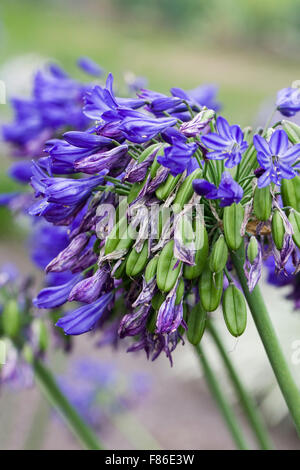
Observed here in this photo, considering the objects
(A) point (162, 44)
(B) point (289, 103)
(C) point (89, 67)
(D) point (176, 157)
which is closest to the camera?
(D) point (176, 157)

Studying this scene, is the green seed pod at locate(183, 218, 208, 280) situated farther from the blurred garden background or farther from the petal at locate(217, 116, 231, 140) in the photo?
the blurred garden background

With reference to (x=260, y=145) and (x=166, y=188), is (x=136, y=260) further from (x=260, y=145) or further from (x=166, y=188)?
(x=260, y=145)

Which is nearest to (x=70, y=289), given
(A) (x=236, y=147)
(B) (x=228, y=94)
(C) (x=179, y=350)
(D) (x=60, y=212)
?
(D) (x=60, y=212)

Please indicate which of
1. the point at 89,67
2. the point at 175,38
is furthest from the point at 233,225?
the point at 175,38

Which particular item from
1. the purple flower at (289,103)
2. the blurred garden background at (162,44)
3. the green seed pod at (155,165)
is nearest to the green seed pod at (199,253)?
the green seed pod at (155,165)

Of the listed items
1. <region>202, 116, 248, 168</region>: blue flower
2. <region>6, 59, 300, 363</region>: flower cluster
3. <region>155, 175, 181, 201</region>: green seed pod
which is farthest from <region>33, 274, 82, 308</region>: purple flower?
<region>202, 116, 248, 168</region>: blue flower

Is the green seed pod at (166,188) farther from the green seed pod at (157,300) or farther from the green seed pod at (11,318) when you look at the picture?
the green seed pod at (11,318)

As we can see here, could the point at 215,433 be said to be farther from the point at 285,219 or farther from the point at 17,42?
the point at 17,42
